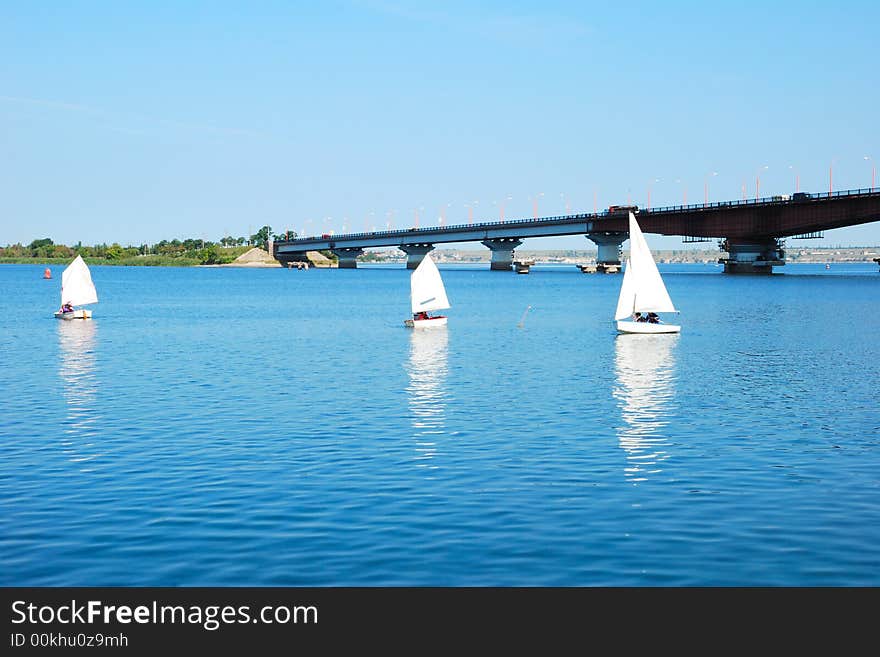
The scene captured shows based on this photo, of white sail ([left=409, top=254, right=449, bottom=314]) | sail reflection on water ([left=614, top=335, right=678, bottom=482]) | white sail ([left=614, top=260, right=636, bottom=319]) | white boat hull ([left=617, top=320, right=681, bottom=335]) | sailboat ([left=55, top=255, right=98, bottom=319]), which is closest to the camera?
sail reflection on water ([left=614, top=335, right=678, bottom=482])

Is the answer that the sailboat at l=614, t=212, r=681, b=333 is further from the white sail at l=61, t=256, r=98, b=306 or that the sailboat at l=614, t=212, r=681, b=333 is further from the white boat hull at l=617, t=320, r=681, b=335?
the white sail at l=61, t=256, r=98, b=306

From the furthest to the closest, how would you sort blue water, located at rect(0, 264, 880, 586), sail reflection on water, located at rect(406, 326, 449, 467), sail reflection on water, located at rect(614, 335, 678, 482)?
sail reflection on water, located at rect(406, 326, 449, 467)
sail reflection on water, located at rect(614, 335, 678, 482)
blue water, located at rect(0, 264, 880, 586)

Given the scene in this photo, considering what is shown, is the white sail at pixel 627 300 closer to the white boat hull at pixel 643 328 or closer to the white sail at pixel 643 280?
the white sail at pixel 643 280

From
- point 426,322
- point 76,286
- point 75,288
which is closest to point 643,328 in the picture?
point 426,322

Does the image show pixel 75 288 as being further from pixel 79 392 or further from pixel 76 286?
pixel 79 392

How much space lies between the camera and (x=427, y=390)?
160 ft

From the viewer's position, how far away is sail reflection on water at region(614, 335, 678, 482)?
106 feet

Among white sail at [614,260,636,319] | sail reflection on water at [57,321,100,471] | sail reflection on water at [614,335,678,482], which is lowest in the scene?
sail reflection on water at [614,335,678,482]

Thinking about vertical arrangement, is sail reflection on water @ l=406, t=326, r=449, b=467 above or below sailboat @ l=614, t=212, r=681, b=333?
below

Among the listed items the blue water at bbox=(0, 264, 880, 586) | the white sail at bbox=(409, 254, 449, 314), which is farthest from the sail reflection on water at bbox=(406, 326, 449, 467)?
the white sail at bbox=(409, 254, 449, 314)

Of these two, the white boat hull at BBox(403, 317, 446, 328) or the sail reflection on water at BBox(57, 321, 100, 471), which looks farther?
the white boat hull at BBox(403, 317, 446, 328)
